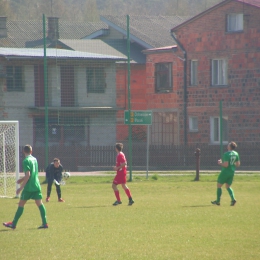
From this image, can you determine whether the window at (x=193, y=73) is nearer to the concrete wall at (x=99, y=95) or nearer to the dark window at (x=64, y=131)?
the concrete wall at (x=99, y=95)

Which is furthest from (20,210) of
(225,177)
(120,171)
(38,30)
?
(38,30)

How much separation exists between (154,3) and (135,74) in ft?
245

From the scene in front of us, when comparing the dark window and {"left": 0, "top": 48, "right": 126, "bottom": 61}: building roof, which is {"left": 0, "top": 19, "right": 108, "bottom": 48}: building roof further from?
the dark window

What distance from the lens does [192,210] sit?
55.7 feet

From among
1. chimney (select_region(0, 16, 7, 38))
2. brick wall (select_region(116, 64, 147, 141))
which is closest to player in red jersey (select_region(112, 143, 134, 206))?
brick wall (select_region(116, 64, 147, 141))

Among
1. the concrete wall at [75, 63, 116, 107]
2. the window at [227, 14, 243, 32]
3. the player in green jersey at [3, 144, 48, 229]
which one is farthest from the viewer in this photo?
the concrete wall at [75, 63, 116, 107]

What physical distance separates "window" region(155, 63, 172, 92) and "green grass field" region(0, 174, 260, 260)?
66.7ft

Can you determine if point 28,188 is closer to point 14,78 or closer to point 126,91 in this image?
point 14,78

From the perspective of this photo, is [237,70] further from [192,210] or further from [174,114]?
[192,210]

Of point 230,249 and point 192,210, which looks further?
point 192,210

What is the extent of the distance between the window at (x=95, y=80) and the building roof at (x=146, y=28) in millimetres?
10054

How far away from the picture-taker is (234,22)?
1480 inches

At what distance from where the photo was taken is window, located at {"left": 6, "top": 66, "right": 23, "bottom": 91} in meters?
37.8

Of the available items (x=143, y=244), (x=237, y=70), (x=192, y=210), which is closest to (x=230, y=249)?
(x=143, y=244)
